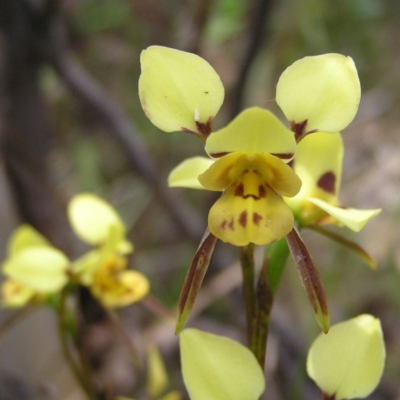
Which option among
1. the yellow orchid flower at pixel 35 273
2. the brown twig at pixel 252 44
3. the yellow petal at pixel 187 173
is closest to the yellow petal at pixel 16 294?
the yellow orchid flower at pixel 35 273

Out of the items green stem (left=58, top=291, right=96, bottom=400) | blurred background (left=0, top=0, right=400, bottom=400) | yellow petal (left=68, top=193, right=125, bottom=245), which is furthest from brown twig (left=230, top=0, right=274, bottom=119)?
green stem (left=58, top=291, right=96, bottom=400)

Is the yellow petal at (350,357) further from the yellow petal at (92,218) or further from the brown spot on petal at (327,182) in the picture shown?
the yellow petal at (92,218)

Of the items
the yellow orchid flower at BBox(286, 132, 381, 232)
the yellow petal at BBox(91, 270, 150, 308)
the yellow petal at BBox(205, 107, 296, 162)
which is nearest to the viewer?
the yellow petal at BBox(205, 107, 296, 162)

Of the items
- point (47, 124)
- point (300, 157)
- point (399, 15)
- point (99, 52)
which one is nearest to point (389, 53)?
point (399, 15)

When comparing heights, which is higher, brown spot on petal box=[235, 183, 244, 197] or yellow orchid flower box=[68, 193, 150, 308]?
brown spot on petal box=[235, 183, 244, 197]

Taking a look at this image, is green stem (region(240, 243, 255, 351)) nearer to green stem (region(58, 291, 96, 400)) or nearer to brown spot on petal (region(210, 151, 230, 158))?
brown spot on petal (region(210, 151, 230, 158))

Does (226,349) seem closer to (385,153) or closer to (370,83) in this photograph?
(385,153)

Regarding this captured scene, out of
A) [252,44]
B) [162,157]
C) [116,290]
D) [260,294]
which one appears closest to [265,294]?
[260,294]
